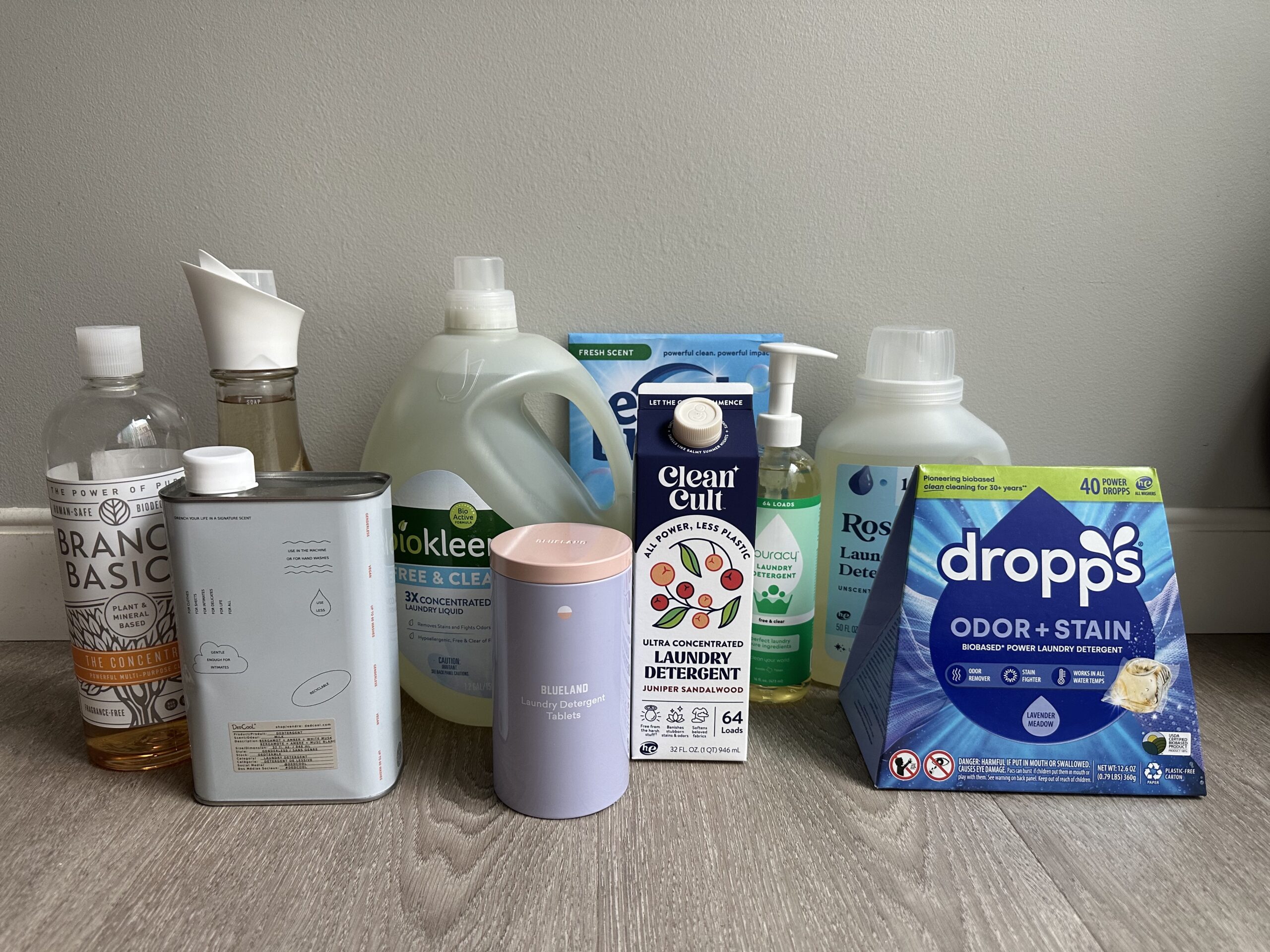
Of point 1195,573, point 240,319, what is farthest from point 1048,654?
point 240,319

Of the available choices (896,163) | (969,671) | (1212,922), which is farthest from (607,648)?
(896,163)

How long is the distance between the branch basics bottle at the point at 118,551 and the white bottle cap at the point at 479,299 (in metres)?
0.23

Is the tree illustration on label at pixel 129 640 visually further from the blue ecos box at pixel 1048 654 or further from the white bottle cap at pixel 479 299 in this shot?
the blue ecos box at pixel 1048 654

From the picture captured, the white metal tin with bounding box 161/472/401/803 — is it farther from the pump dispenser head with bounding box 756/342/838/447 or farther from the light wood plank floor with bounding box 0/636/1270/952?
the pump dispenser head with bounding box 756/342/838/447

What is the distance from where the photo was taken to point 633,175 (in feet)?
2.56

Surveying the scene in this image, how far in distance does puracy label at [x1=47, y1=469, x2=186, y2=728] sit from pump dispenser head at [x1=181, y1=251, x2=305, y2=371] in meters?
0.10

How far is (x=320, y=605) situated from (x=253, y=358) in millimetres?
208

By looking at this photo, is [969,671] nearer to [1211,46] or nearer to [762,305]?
[762,305]

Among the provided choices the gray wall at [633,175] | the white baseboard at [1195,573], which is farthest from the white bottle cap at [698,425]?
the white baseboard at [1195,573]

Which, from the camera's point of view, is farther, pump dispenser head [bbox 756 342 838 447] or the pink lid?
pump dispenser head [bbox 756 342 838 447]

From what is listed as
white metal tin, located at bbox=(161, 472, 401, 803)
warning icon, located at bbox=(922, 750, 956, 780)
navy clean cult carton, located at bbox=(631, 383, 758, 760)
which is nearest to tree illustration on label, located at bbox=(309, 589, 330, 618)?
white metal tin, located at bbox=(161, 472, 401, 803)

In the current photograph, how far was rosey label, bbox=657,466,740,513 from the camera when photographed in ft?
1.97

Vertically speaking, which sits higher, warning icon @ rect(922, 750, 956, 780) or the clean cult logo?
the clean cult logo

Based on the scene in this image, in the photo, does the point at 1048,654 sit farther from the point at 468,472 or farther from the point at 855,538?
the point at 468,472
